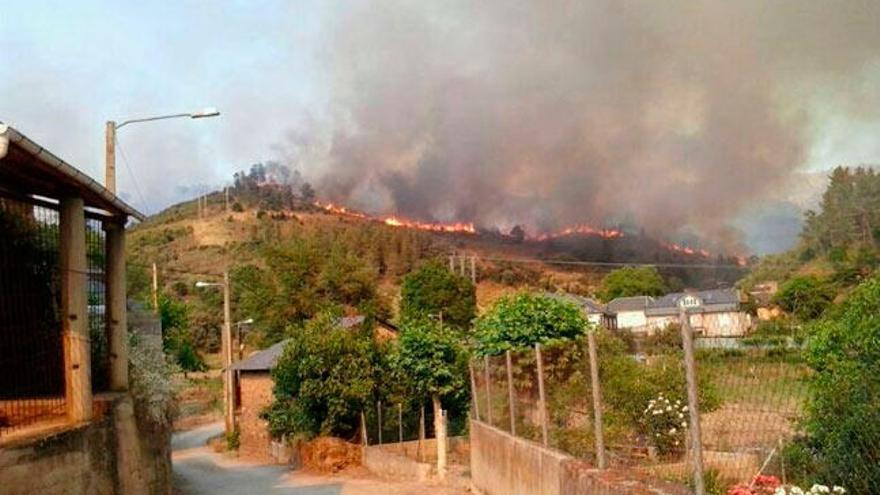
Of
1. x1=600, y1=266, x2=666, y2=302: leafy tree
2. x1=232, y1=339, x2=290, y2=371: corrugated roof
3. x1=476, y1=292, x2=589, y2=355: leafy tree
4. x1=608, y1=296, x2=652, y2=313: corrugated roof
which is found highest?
x1=600, y1=266, x2=666, y2=302: leafy tree

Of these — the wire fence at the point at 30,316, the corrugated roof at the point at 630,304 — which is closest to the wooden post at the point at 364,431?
the wire fence at the point at 30,316

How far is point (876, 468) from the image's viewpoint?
5.00m

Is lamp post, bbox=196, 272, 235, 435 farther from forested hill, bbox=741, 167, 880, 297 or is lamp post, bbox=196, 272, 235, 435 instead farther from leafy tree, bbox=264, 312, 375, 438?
forested hill, bbox=741, 167, 880, 297

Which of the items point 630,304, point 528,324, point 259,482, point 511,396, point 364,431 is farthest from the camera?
point 630,304

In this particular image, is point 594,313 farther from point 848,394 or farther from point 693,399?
point 693,399

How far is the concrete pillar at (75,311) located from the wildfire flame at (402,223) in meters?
111

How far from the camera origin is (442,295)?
5059 centimetres

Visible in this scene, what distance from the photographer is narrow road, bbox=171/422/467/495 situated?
18297 mm

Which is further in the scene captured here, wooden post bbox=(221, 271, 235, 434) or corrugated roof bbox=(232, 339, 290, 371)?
corrugated roof bbox=(232, 339, 290, 371)

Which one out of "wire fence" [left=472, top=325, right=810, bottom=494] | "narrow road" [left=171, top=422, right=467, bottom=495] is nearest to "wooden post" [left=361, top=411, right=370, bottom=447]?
"narrow road" [left=171, top=422, right=467, bottom=495]

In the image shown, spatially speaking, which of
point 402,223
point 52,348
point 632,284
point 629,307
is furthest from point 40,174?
point 402,223

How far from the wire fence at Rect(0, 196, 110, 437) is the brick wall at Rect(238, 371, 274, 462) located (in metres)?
21.5

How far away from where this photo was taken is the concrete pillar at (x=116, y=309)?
10133 mm

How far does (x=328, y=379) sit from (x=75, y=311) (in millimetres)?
15240
